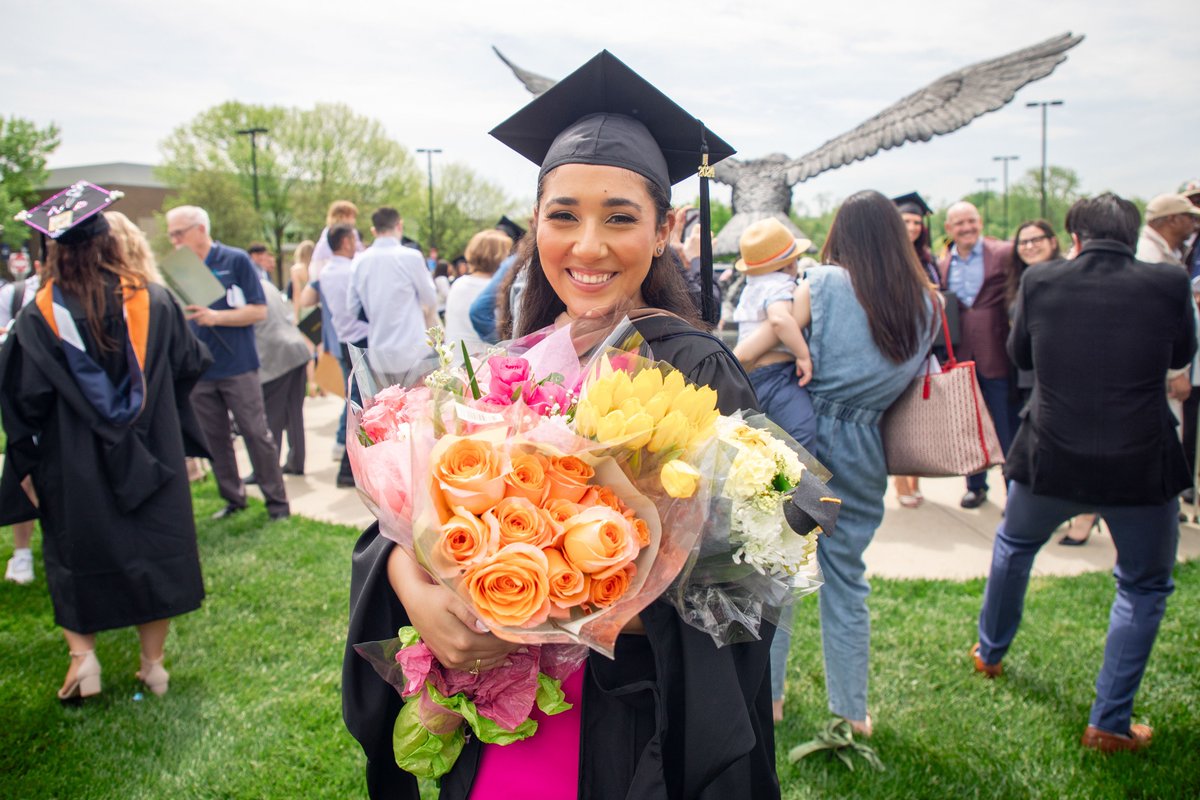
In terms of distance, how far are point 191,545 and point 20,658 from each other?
1.17m

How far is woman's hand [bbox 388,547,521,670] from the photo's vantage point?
47.7 inches

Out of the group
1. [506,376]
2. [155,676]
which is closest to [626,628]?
[506,376]

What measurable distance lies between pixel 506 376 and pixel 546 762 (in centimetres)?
73

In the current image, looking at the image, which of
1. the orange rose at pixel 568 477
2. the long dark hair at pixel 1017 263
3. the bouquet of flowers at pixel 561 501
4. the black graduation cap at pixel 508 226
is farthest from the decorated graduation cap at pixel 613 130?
the black graduation cap at pixel 508 226

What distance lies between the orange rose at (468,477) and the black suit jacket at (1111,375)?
2.63m

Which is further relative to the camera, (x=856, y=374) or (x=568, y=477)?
(x=856, y=374)

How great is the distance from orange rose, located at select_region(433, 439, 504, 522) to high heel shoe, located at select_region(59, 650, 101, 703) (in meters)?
3.05

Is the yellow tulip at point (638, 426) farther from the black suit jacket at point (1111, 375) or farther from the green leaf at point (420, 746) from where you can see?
the black suit jacket at point (1111, 375)

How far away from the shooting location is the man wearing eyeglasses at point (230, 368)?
5.31m

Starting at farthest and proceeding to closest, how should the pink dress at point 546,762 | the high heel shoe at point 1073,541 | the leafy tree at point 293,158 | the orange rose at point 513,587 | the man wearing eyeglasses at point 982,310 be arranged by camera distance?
the leafy tree at point 293,158, the man wearing eyeglasses at point 982,310, the high heel shoe at point 1073,541, the pink dress at point 546,762, the orange rose at point 513,587

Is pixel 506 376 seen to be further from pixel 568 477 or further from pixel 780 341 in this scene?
pixel 780 341

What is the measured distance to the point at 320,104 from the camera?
166 ft

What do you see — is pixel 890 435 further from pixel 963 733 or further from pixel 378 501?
pixel 378 501

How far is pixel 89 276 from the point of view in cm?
323
